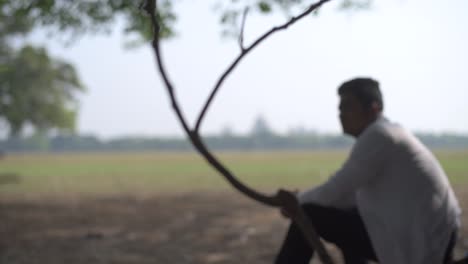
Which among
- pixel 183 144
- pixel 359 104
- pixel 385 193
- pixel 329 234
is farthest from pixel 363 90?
pixel 183 144

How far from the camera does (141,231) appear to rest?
8641mm

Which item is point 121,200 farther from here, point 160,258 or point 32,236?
point 160,258

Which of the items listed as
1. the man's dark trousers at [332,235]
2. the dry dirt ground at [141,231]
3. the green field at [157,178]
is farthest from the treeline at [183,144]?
the man's dark trousers at [332,235]

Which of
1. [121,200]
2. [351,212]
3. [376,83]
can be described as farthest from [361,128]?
[121,200]

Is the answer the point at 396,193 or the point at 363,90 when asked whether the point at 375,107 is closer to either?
the point at 363,90

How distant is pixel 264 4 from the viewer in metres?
5.09

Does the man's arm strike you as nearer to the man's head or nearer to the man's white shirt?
the man's white shirt

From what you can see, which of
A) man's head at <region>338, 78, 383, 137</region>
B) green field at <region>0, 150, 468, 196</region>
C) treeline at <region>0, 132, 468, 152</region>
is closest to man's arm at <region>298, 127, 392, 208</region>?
man's head at <region>338, 78, 383, 137</region>

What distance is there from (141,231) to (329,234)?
262 inches

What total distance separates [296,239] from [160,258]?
442cm

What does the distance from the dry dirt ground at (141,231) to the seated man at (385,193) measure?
3.92m

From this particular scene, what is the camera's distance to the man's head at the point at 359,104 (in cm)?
229

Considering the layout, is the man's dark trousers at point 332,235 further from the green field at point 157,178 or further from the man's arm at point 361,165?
the green field at point 157,178

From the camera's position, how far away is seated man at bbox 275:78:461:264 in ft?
7.20
